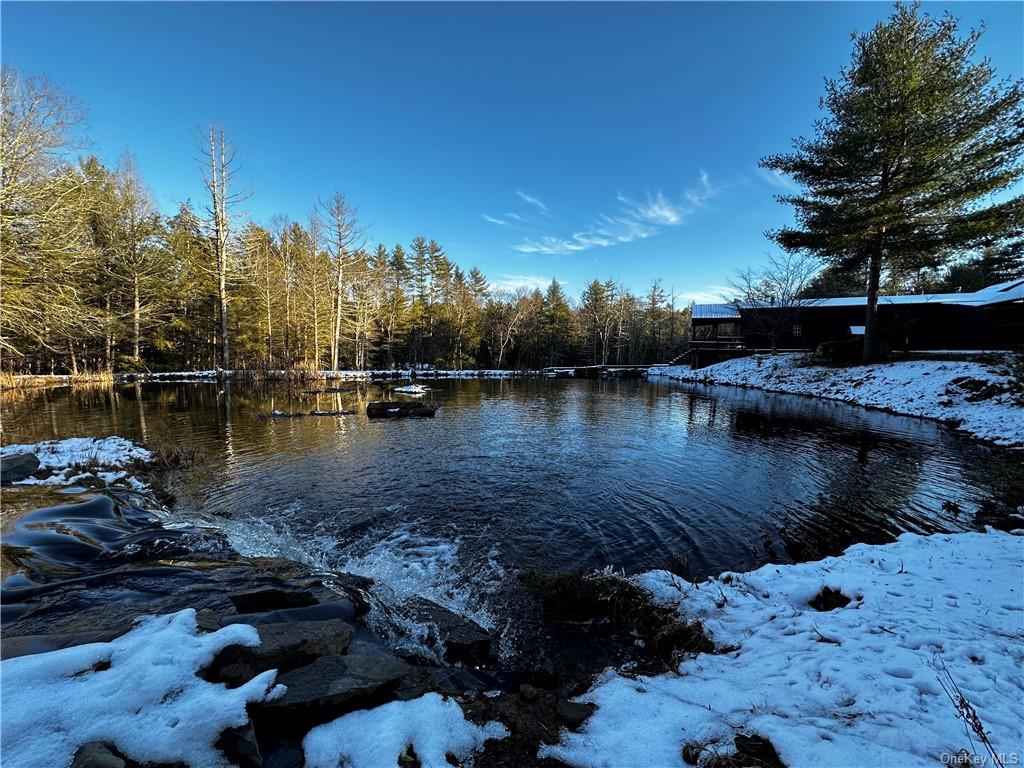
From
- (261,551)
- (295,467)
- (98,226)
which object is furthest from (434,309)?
(261,551)

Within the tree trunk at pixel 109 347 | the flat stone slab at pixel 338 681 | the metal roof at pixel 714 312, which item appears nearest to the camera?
the flat stone slab at pixel 338 681

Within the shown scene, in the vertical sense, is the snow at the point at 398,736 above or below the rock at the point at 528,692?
above

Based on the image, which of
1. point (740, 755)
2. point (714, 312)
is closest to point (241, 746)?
point (740, 755)

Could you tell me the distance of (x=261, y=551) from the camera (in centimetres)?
586

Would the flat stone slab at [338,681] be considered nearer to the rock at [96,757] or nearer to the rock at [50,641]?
the rock at [96,757]

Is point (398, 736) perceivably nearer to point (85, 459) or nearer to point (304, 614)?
point (304, 614)

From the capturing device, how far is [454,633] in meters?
4.09

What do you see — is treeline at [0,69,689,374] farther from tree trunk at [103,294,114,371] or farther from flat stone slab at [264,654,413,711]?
flat stone slab at [264,654,413,711]

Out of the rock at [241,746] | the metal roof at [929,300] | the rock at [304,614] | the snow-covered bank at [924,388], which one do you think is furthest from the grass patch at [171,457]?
the metal roof at [929,300]

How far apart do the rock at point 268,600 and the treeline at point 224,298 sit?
1639 cm

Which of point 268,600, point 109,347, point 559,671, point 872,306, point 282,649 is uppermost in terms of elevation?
point 872,306

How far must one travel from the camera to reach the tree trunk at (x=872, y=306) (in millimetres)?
22578

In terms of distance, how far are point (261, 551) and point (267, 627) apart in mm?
3085

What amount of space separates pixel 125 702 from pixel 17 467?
894 centimetres
